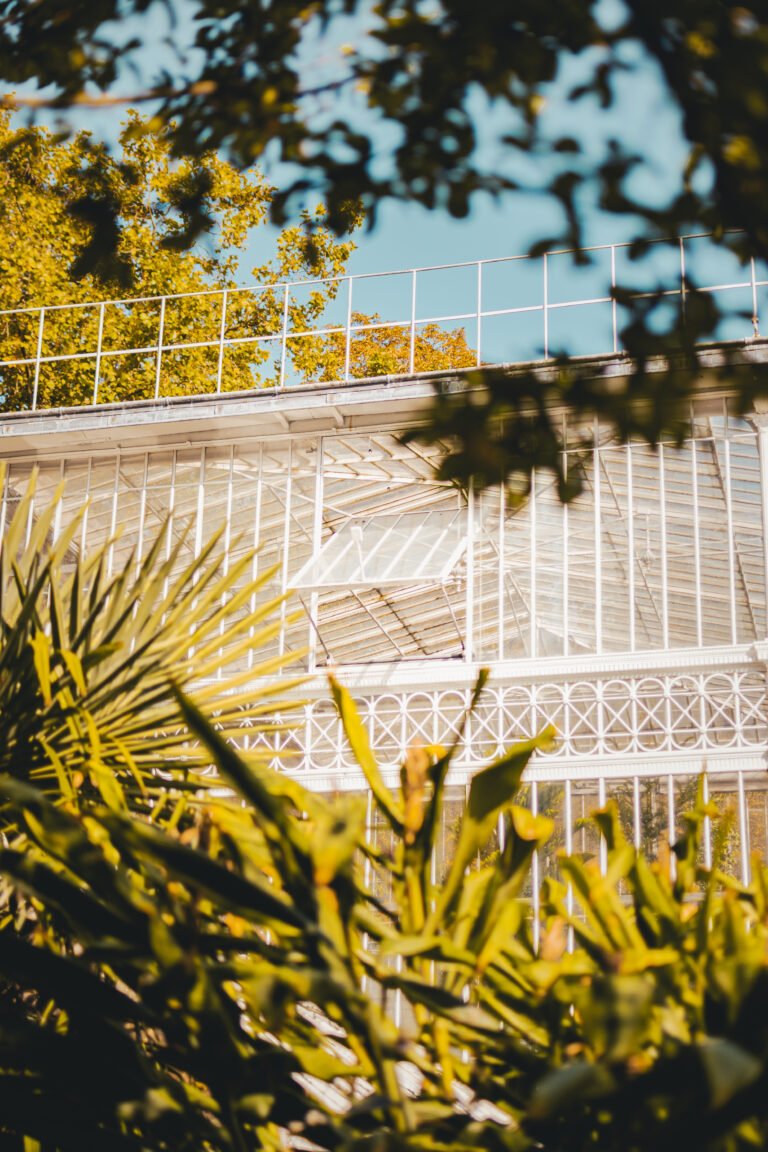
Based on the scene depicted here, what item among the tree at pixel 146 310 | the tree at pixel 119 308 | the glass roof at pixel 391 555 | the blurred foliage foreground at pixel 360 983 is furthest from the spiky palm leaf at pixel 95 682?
the tree at pixel 119 308

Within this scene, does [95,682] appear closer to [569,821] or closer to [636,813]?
[569,821]

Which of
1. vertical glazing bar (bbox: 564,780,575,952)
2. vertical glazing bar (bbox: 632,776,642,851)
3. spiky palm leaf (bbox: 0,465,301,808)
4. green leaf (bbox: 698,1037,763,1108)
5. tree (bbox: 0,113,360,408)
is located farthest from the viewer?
tree (bbox: 0,113,360,408)

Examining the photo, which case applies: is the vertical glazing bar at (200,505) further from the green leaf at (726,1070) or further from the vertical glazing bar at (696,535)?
the green leaf at (726,1070)

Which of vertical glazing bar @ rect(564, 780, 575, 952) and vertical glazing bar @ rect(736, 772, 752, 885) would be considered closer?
vertical glazing bar @ rect(736, 772, 752, 885)

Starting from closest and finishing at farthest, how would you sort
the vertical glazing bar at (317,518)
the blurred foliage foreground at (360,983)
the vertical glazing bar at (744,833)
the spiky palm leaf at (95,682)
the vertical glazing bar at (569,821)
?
the blurred foliage foreground at (360,983) → the spiky palm leaf at (95,682) → the vertical glazing bar at (744,833) → the vertical glazing bar at (569,821) → the vertical glazing bar at (317,518)

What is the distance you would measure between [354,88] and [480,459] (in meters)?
0.98

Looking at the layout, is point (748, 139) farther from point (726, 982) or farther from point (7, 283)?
point (7, 283)

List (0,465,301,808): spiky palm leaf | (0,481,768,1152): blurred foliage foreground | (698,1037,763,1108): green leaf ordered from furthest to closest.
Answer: (0,465,301,808): spiky palm leaf
(0,481,768,1152): blurred foliage foreground
(698,1037,763,1108): green leaf

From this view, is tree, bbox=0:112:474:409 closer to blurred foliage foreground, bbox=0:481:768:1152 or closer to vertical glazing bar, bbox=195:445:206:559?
vertical glazing bar, bbox=195:445:206:559

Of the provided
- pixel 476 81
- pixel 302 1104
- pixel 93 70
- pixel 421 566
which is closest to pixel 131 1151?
pixel 302 1104

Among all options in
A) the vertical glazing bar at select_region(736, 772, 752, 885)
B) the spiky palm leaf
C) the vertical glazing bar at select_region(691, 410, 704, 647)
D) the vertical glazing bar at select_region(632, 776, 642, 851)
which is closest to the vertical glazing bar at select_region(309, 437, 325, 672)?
the vertical glazing bar at select_region(632, 776, 642, 851)

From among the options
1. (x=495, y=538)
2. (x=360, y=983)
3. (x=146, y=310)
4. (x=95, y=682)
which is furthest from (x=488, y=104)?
(x=146, y=310)

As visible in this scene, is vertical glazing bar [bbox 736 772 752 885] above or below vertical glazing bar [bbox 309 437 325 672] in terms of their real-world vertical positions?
below

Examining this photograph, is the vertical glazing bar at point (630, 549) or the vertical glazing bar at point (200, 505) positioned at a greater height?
the vertical glazing bar at point (200, 505)
